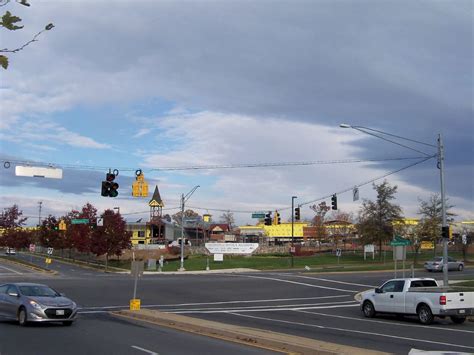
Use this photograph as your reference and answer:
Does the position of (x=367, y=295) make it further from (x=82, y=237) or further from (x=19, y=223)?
(x=19, y=223)

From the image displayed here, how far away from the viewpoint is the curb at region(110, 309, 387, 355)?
12.2m

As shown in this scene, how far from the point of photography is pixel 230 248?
84.0 meters

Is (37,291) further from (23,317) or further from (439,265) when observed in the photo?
(439,265)

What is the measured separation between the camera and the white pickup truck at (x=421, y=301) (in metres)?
20.7

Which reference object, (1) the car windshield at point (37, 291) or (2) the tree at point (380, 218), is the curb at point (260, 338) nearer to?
(1) the car windshield at point (37, 291)

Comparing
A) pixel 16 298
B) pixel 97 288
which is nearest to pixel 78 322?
pixel 16 298

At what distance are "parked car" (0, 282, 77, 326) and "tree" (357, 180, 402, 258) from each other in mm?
60895

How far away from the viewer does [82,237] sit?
78.1m

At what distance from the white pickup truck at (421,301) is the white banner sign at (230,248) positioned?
58347 millimetres

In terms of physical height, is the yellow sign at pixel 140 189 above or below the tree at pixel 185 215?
below

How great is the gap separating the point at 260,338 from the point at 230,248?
230ft

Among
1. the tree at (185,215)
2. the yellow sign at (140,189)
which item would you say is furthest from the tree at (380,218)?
the tree at (185,215)

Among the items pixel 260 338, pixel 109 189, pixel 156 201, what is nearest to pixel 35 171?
pixel 109 189

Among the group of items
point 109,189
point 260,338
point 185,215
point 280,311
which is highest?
point 185,215
